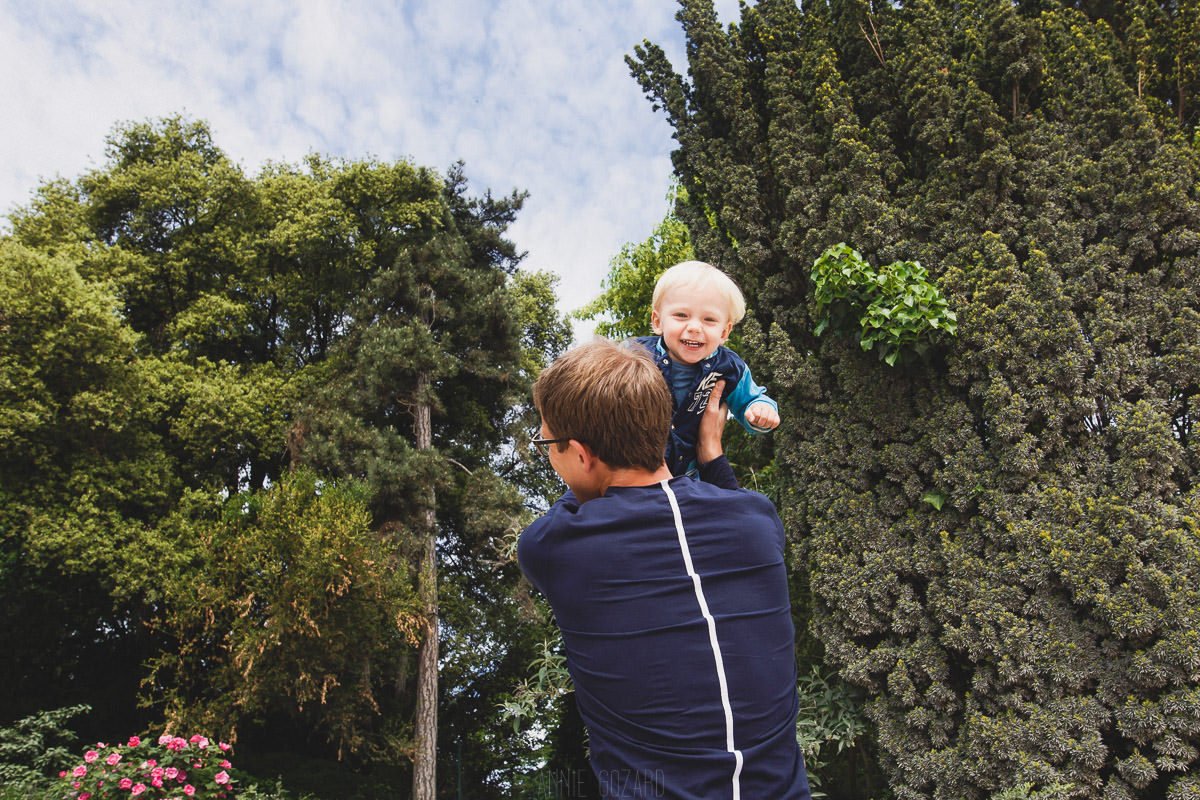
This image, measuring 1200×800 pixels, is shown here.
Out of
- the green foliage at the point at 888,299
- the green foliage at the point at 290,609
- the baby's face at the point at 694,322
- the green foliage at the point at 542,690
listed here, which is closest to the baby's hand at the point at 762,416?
the baby's face at the point at 694,322

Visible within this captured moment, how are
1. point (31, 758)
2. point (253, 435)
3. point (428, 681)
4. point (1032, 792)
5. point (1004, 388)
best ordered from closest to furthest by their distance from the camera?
point (1032, 792)
point (1004, 388)
point (31, 758)
point (428, 681)
point (253, 435)

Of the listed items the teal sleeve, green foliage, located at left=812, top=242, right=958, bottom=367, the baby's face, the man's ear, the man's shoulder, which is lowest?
the man's shoulder

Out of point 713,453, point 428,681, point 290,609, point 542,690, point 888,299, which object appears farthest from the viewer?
point 428,681

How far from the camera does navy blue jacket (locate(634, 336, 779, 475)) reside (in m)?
2.05

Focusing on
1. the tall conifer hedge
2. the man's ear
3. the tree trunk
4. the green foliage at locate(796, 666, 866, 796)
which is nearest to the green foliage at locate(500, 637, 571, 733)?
the green foliage at locate(796, 666, 866, 796)

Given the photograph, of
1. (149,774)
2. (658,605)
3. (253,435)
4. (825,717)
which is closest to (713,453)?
(658,605)

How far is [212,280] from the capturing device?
17.0 metres

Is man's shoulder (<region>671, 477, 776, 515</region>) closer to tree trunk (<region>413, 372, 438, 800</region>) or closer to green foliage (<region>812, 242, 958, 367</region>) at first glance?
green foliage (<region>812, 242, 958, 367</region>)

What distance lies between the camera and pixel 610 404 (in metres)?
1.29

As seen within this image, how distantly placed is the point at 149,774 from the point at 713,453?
24.0ft

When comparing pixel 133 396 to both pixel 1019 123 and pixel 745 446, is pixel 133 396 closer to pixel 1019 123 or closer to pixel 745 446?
pixel 745 446

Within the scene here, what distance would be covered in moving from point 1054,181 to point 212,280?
1600 centimetres

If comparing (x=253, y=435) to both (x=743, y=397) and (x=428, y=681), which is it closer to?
(x=428, y=681)

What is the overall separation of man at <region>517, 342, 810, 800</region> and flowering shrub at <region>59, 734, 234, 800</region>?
7088 millimetres
